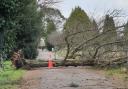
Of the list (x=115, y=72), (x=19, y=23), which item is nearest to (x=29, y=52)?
(x=19, y=23)

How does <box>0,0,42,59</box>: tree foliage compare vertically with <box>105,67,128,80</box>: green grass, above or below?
above

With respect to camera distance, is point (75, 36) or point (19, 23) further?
point (19, 23)

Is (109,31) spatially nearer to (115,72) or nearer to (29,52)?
(115,72)

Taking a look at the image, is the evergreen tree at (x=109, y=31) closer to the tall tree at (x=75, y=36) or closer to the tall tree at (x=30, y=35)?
the tall tree at (x=75, y=36)

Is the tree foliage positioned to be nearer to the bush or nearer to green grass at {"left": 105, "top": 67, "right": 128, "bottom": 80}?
the bush

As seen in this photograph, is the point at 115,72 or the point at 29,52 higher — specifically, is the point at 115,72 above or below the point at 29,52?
below

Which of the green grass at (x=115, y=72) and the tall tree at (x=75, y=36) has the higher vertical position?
the tall tree at (x=75, y=36)

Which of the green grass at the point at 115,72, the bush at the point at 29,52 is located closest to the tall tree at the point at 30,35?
the bush at the point at 29,52

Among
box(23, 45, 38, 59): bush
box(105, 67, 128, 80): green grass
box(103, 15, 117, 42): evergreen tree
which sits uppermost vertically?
box(103, 15, 117, 42): evergreen tree

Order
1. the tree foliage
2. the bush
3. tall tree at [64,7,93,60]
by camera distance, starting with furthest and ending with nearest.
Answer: the bush
tall tree at [64,7,93,60]
the tree foliage

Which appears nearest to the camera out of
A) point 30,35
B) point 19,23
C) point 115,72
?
point 115,72

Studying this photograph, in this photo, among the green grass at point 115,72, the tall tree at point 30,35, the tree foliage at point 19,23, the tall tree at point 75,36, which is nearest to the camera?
the tree foliage at point 19,23

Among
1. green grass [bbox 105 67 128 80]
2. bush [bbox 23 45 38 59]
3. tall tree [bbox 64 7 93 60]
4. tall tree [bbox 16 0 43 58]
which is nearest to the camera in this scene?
green grass [bbox 105 67 128 80]

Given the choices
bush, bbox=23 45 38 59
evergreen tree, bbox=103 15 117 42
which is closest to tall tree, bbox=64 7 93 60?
evergreen tree, bbox=103 15 117 42
